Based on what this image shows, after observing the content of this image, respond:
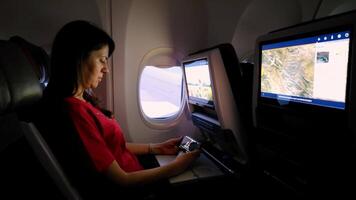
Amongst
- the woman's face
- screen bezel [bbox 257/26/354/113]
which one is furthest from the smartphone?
the woman's face

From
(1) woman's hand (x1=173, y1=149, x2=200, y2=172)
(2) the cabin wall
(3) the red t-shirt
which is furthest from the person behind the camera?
(2) the cabin wall

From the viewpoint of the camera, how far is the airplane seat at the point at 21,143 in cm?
113

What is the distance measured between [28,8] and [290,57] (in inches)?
78.2

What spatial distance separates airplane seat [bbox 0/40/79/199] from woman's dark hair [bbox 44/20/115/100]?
87 mm

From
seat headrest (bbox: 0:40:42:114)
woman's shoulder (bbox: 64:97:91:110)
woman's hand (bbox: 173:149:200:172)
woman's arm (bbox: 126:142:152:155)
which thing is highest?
seat headrest (bbox: 0:40:42:114)

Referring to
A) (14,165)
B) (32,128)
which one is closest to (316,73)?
(32,128)

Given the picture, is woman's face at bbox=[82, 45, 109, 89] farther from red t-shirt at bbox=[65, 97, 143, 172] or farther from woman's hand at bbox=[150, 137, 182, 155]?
woman's hand at bbox=[150, 137, 182, 155]

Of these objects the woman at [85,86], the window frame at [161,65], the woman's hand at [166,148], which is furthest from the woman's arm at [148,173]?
the window frame at [161,65]

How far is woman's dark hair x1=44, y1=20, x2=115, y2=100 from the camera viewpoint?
1.35 metres

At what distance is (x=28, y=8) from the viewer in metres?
2.14

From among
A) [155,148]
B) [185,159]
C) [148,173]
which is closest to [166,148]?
[155,148]

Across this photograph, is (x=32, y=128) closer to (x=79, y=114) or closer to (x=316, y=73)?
(x=79, y=114)

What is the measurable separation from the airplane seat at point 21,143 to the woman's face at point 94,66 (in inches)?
9.5

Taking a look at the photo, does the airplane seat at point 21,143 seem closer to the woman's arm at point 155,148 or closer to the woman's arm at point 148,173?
the woman's arm at point 148,173
